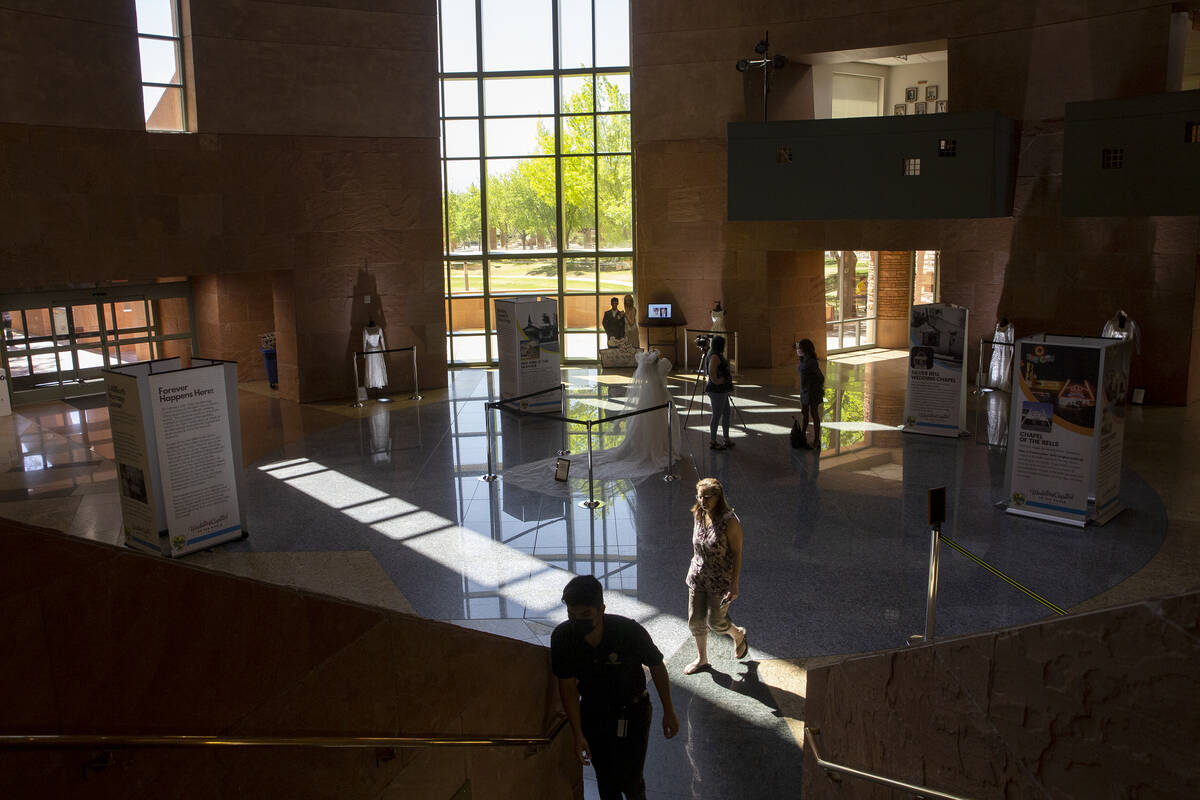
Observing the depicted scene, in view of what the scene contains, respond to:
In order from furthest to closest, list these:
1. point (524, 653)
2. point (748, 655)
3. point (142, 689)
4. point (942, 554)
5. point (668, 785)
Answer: point (942, 554)
point (748, 655)
point (668, 785)
point (524, 653)
point (142, 689)

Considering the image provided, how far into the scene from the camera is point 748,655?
7844 millimetres

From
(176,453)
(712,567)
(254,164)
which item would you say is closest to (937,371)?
(712,567)

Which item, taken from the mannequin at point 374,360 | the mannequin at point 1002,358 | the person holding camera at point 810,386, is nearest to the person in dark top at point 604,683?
the person holding camera at point 810,386

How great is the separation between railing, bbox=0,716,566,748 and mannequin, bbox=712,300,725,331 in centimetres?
1852

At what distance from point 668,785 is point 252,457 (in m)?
11.1

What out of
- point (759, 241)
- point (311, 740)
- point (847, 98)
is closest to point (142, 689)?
point (311, 740)

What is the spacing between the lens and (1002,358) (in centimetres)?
1891

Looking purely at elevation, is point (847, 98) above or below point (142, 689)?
above

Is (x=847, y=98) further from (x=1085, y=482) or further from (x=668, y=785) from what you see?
(x=668, y=785)

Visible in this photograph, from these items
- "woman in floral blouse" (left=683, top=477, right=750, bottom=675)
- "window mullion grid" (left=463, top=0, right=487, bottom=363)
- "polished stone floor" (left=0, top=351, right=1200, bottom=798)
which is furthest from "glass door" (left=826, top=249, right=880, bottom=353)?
"woman in floral blouse" (left=683, top=477, right=750, bottom=675)

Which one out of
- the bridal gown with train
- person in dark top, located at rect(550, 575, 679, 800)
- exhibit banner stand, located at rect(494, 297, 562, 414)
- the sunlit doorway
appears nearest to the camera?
person in dark top, located at rect(550, 575, 679, 800)

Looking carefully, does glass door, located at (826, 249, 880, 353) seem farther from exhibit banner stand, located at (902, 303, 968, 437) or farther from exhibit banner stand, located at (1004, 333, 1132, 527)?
exhibit banner stand, located at (1004, 333, 1132, 527)

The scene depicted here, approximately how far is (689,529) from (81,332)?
15.7 meters

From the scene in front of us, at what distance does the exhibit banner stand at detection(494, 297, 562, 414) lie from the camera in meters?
17.9
